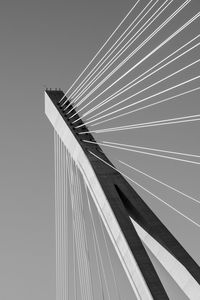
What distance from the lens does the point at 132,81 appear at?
16625 mm

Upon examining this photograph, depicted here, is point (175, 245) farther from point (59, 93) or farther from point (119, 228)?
point (59, 93)

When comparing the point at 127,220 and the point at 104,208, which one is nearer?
the point at 127,220

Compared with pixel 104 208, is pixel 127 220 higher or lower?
lower

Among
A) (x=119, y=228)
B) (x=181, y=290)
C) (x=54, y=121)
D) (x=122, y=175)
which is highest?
(x=54, y=121)

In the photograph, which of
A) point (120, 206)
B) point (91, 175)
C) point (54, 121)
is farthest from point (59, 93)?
point (120, 206)

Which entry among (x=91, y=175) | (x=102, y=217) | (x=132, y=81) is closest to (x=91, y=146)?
(x=91, y=175)

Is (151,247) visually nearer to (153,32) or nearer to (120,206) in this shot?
(120,206)

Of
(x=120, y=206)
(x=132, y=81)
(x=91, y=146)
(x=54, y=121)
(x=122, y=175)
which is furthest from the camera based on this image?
(x=54, y=121)

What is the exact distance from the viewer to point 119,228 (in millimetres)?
17000

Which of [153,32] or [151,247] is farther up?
[153,32]

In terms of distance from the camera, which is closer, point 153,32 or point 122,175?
point 153,32

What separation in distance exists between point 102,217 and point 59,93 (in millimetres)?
7820

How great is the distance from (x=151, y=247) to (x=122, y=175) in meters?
2.05

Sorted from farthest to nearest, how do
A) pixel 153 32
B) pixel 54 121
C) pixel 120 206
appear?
pixel 54 121, pixel 120 206, pixel 153 32
